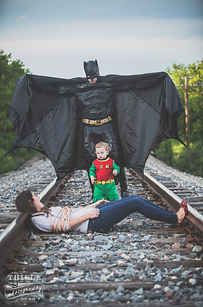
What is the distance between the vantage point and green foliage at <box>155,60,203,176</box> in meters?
17.1

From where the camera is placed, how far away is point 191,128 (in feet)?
78.0

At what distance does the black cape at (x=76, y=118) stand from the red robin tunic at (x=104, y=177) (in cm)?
62

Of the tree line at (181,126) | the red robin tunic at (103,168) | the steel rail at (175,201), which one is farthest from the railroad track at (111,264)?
the tree line at (181,126)

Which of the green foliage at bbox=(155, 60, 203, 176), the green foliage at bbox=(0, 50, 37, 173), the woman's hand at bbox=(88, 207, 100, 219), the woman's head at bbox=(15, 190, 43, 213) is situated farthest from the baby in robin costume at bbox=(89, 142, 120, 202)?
the green foliage at bbox=(0, 50, 37, 173)

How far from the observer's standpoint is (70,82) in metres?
6.44

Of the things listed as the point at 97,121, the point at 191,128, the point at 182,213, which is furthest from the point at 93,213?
the point at 191,128

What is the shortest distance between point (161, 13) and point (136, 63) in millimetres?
1200

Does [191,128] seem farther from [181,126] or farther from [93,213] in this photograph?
[93,213]

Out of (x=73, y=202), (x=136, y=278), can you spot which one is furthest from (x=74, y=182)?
(x=136, y=278)

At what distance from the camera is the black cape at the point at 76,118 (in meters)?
6.51

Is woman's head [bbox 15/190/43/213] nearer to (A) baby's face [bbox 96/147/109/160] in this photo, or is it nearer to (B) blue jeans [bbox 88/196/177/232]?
(B) blue jeans [bbox 88/196/177/232]

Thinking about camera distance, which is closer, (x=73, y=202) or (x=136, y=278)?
(x=136, y=278)

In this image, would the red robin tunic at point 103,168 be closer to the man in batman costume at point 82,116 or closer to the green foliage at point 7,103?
the man in batman costume at point 82,116

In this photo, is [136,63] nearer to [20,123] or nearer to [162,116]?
[162,116]
